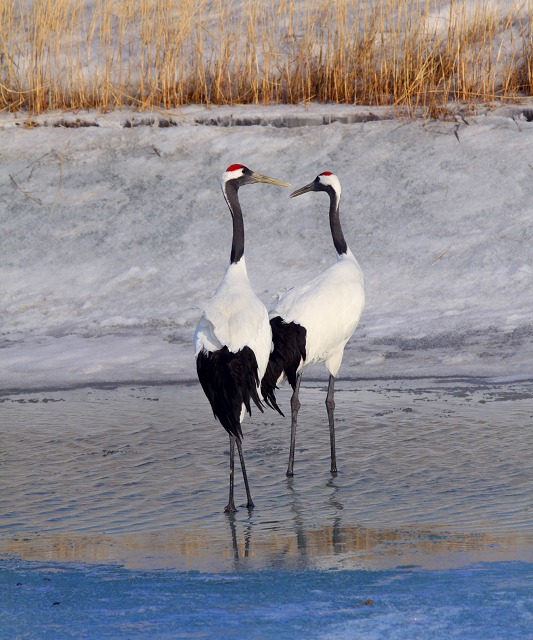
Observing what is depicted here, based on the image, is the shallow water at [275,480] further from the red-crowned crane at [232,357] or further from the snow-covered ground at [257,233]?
the snow-covered ground at [257,233]

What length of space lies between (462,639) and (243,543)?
1.29 m

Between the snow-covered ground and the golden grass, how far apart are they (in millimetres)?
305

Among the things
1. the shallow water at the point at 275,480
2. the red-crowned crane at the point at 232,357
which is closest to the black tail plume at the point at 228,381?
the red-crowned crane at the point at 232,357

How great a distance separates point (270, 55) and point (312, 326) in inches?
257

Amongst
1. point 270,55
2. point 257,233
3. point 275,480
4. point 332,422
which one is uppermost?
point 270,55

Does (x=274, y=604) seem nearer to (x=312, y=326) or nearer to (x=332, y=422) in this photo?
(x=332, y=422)

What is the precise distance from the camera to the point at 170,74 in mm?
11438

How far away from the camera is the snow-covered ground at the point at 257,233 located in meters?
7.52

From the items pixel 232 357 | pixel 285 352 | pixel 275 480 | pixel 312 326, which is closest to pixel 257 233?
pixel 312 326

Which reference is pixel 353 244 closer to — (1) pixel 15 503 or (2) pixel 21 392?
(2) pixel 21 392

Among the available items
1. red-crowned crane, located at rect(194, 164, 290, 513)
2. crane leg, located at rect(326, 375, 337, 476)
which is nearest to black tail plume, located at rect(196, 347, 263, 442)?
red-crowned crane, located at rect(194, 164, 290, 513)

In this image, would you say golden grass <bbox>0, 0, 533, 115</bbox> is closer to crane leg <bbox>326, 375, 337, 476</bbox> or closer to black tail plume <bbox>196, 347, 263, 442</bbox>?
crane leg <bbox>326, 375, 337, 476</bbox>

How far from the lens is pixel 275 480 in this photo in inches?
196

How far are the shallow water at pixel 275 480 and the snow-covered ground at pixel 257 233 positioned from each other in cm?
69
